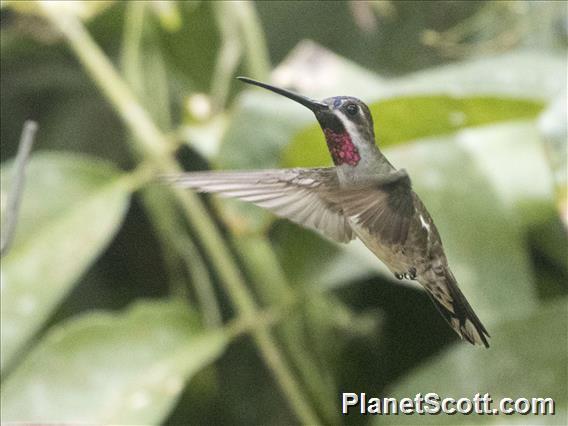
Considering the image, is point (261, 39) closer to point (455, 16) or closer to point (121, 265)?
point (455, 16)

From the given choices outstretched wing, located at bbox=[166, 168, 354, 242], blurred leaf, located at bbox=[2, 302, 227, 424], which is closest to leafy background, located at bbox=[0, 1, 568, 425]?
blurred leaf, located at bbox=[2, 302, 227, 424]

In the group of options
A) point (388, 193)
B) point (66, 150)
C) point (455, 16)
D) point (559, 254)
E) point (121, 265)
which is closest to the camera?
point (388, 193)

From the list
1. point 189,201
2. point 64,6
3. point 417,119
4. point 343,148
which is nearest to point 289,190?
point 343,148

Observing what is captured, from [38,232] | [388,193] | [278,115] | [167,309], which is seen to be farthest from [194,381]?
[388,193]

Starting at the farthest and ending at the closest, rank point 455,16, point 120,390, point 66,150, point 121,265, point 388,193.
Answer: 1. point 66,150
2. point 121,265
3. point 120,390
4. point 455,16
5. point 388,193

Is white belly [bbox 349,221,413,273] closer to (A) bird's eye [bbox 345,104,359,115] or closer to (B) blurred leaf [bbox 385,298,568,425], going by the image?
(A) bird's eye [bbox 345,104,359,115]

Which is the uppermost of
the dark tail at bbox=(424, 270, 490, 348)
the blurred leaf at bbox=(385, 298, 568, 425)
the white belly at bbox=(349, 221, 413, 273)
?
the white belly at bbox=(349, 221, 413, 273)

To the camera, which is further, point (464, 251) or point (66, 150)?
point (66, 150)

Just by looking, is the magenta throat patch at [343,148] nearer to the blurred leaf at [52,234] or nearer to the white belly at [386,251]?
the white belly at [386,251]
